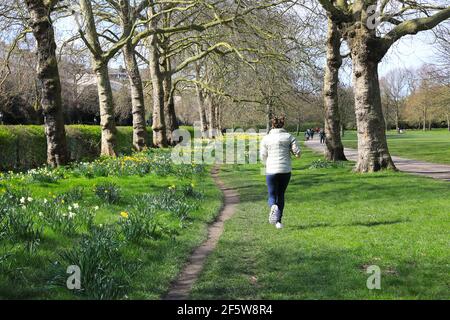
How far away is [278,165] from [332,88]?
1288cm

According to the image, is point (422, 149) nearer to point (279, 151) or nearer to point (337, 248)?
point (279, 151)

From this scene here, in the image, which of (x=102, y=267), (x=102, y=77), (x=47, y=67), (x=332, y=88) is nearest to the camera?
(x=102, y=267)

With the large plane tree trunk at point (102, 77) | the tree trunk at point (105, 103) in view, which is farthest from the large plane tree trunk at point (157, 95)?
the tree trunk at point (105, 103)

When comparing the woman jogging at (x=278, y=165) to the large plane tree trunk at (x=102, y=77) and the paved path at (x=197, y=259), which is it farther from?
the large plane tree trunk at (x=102, y=77)

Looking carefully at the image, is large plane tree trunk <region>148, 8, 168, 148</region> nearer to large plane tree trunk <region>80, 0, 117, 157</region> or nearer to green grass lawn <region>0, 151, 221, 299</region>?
large plane tree trunk <region>80, 0, 117, 157</region>

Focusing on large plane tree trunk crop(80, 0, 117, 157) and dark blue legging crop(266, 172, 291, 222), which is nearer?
dark blue legging crop(266, 172, 291, 222)

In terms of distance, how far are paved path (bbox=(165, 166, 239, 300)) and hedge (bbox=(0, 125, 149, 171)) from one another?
1020cm

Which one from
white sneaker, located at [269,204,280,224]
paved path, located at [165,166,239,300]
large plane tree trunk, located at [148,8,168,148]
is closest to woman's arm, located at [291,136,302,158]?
white sneaker, located at [269,204,280,224]

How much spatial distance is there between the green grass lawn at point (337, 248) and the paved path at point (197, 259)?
4.9 inches

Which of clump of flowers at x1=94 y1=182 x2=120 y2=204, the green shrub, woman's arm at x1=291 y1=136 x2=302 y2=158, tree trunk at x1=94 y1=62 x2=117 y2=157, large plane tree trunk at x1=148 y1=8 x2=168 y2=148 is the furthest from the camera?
large plane tree trunk at x1=148 y1=8 x2=168 y2=148

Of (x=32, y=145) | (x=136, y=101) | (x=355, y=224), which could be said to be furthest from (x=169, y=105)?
(x=355, y=224)

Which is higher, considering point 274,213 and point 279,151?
point 279,151

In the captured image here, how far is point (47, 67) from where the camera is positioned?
12.8 meters

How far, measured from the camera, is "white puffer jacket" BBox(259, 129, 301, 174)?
7832 millimetres
